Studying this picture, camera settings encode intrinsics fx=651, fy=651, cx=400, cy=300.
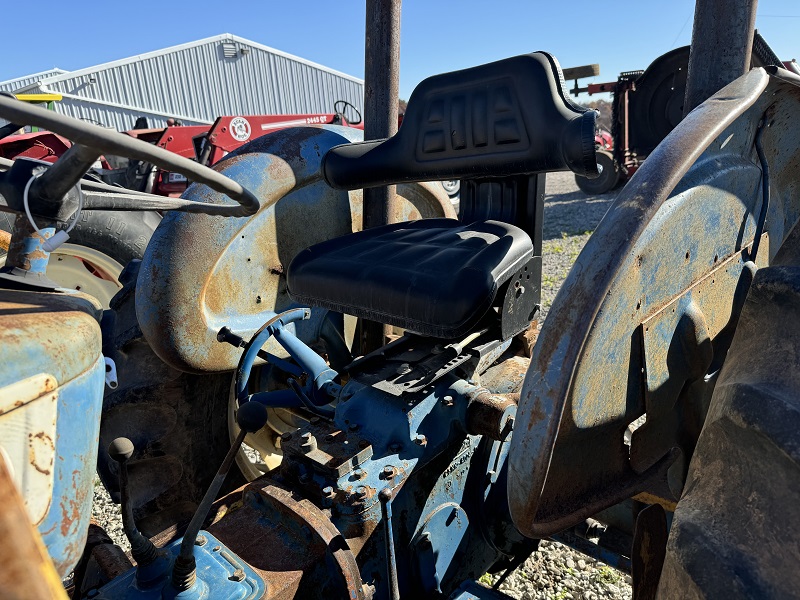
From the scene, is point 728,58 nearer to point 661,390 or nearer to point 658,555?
point 661,390

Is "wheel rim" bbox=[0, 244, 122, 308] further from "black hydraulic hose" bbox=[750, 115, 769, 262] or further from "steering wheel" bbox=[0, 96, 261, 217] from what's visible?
"black hydraulic hose" bbox=[750, 115, 769, 262]

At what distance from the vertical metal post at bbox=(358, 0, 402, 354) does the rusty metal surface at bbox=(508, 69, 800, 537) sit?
4.09 feet

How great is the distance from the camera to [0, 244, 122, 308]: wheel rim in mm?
2641

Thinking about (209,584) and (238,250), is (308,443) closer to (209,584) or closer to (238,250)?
(209,584)

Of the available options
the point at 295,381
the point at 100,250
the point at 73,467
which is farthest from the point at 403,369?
the point at 100,250

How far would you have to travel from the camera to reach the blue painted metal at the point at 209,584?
100cm

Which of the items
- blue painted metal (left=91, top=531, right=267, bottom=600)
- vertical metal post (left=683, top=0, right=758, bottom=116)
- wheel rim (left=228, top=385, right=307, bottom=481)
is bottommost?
wheel rim (left=228, top=385, right=307, bottom=481)

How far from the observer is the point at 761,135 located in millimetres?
1052

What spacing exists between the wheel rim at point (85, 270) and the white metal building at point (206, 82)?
12.5 m

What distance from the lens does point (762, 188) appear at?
43.3 inches

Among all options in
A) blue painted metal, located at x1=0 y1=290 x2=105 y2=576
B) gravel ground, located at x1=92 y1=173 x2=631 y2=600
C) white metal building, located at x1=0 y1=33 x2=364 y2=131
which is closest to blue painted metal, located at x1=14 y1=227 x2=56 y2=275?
blue painted metal, located at x1=0 y1=290 x2=105 y2=576

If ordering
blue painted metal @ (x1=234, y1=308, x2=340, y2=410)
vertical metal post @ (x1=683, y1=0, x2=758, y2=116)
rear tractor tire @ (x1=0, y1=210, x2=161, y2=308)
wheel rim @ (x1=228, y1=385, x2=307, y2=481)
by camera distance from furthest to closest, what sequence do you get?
rear tractor tire @ (x1=0, y1=210, x2=161, y2=308) < wheel rim @ (x1=228, y1=385, x2=307, y2=481) < blue painted metal @ (x1=234, y1=308, x2=340, y2=410) < vertical metal post @ (x1=683, y1=0, x2=758, y2=116)

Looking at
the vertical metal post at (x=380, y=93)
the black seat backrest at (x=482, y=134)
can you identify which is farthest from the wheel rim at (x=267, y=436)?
the black seat backrest at (x=482, y=134)

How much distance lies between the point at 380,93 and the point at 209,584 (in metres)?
1.60
